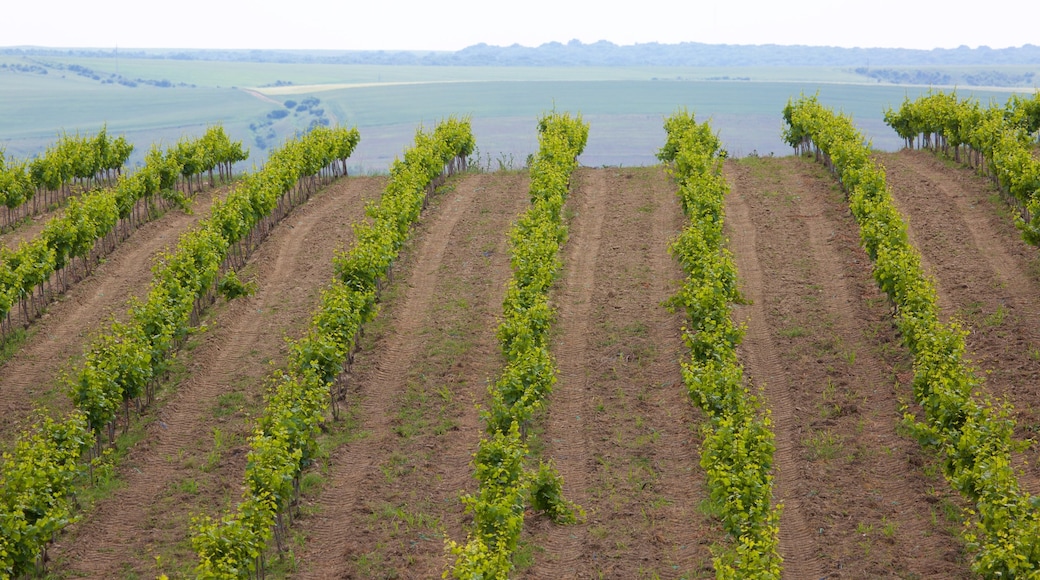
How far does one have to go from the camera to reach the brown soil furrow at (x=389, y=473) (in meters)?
15.6

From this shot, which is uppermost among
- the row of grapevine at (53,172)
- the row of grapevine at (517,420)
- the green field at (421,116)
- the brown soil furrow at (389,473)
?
the row of grapevine at (53,172)

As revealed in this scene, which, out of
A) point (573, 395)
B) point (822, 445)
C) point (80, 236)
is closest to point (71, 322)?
point (80, 236)

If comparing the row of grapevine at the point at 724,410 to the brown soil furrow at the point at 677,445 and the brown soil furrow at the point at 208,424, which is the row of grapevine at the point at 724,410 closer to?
the brown soil furrow at the point at 677,445

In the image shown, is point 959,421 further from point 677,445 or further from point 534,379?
point 534,379

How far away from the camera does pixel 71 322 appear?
24609 millimetres

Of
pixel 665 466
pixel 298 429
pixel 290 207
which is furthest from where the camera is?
pixel 290 207

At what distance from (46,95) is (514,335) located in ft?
637

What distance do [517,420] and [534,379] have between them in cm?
92

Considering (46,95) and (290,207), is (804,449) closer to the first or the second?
(290,207)

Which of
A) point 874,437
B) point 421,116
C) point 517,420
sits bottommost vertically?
point 421,116

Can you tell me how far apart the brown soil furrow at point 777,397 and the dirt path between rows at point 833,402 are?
25 mm

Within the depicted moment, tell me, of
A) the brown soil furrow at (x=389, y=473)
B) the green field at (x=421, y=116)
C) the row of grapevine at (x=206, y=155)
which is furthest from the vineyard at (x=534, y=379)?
the green field at (x=421, y=116)

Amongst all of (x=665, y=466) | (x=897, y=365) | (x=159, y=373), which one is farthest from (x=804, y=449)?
(x=159, y=373)

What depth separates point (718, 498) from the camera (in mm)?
15000
